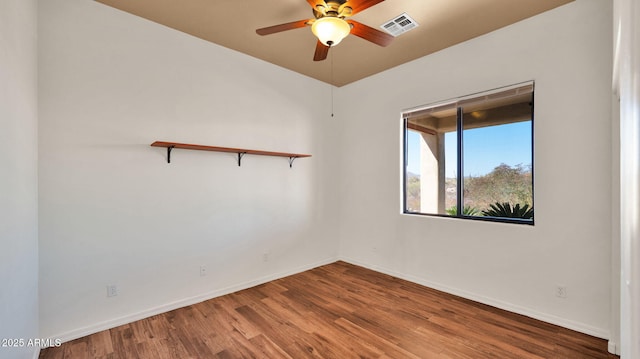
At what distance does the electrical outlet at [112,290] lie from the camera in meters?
2.49

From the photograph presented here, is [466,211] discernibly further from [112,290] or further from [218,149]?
[112,290]

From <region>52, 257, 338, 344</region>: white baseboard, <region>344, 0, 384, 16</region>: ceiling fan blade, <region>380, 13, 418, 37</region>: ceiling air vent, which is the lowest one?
<region>52, 257, 338, 344</region>: white baseboard


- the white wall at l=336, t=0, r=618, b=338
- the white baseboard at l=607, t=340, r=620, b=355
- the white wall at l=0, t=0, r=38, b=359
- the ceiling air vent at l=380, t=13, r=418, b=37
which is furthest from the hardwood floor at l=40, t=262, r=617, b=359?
the ceiling air vent at l=380, t=13, r=418, b=37

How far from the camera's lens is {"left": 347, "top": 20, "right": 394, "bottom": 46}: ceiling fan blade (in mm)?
2113

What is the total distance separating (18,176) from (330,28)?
215 centimetres

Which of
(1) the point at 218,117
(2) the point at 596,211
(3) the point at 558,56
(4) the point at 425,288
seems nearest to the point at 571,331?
(2) the point at 596,211

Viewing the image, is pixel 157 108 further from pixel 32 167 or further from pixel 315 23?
pixel 315 23

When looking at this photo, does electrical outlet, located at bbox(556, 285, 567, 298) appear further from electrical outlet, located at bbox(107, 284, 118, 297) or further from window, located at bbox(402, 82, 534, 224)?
electrical outlet, located at bbox(107, 284, 118, 297)

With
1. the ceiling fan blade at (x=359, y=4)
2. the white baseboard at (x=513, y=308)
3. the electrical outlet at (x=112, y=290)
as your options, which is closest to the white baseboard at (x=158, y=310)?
the electrical outlet at (x=112, y=290)

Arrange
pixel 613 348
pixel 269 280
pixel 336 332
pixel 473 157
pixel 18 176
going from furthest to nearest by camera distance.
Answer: pixel 269 280, pixel 473 157, pixel 336 332, pixel 613 348, pixel 18 176

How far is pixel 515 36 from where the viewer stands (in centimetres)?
277

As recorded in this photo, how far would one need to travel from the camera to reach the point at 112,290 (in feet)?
8.21

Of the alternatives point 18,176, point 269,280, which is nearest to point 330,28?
point 18,176

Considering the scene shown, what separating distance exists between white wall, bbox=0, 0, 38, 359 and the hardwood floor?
720mm
